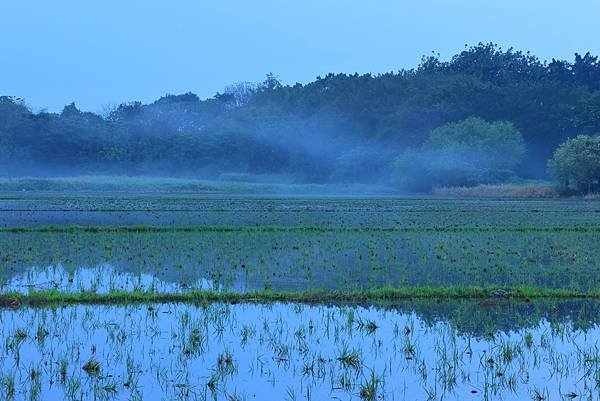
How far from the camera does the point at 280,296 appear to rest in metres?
12.5

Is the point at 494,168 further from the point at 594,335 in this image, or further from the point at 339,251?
the point at 594,335

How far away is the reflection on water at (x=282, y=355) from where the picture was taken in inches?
302

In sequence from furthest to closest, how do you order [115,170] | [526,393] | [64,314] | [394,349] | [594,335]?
1. [115,170]
2. [64,314]
3. [594,335]
4. [394,349]
5. [526,393]

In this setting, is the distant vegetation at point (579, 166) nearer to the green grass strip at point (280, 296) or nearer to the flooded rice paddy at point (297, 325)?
the flooded rice paddy at point (297, 325)

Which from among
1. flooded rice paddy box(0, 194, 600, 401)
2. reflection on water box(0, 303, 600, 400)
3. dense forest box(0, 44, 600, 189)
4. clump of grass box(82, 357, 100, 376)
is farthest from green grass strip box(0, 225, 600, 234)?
dense forest box(0, 44, 600, 189)

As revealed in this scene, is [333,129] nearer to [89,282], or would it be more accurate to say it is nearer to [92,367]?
[89,282]

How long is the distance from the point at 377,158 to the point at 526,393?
7059 centimetres

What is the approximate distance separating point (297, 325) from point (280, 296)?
1979 millimetres

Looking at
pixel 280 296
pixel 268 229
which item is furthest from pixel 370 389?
pixel 268 229

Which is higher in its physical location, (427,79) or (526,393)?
(427,79)

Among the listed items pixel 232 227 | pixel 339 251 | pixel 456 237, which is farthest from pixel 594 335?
pixel 232 227

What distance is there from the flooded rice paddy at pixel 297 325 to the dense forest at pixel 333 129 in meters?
49.4

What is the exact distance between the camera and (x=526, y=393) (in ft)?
25.1

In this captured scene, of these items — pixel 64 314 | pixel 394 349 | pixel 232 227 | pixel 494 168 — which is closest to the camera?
pixel 394 349
